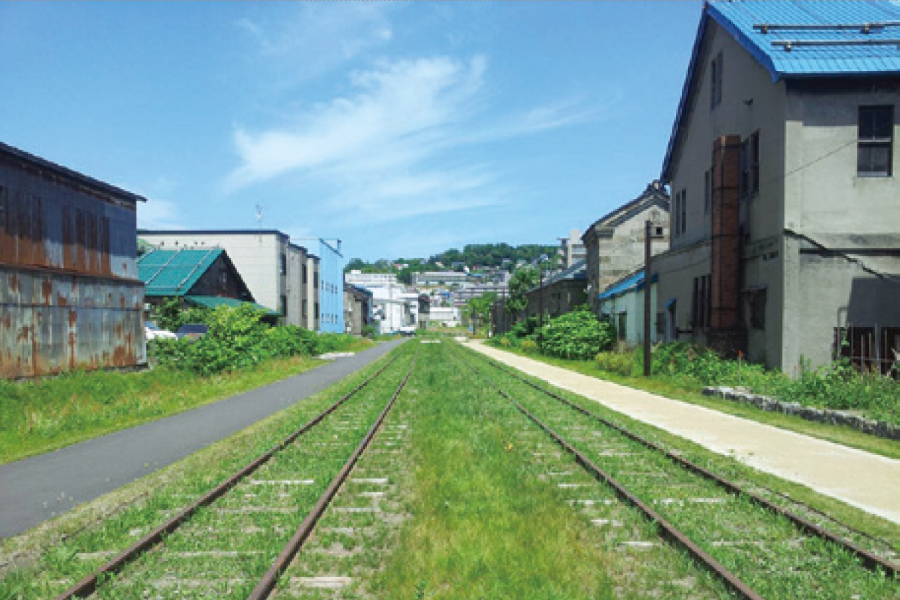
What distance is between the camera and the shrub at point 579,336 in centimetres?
3947

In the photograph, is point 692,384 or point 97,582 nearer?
point 97,582

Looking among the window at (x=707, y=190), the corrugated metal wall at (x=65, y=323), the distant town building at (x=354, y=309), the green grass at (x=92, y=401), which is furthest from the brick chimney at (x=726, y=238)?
the distant town building at (x=354, y=309)

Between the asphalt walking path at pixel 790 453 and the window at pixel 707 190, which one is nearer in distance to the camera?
the asphalt walking path at pixel 790 453

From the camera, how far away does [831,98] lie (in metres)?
19.2

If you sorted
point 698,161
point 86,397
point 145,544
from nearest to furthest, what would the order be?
1. point 145,544
2. point 86,397
3. point 698,161

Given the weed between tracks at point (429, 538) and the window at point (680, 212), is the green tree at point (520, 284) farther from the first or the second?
the weed between tracks at point (429, 538)

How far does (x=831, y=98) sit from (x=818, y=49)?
5.89ft

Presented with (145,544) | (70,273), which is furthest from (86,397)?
(145,544)

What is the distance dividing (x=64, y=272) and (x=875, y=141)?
2433cm

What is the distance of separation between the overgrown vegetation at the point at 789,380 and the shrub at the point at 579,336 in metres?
11.9

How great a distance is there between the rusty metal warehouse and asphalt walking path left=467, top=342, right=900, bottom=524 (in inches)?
617

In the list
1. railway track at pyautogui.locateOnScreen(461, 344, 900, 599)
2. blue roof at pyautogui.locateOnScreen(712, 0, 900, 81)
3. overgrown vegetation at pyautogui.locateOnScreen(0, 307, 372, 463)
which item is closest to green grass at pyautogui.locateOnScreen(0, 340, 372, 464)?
overgrown vegetation at pyautogui.locateOnScreen(0, 307, 372, 463)

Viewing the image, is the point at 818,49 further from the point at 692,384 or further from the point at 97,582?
the point at 97,582

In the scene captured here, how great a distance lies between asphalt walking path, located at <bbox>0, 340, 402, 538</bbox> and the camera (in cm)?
790
